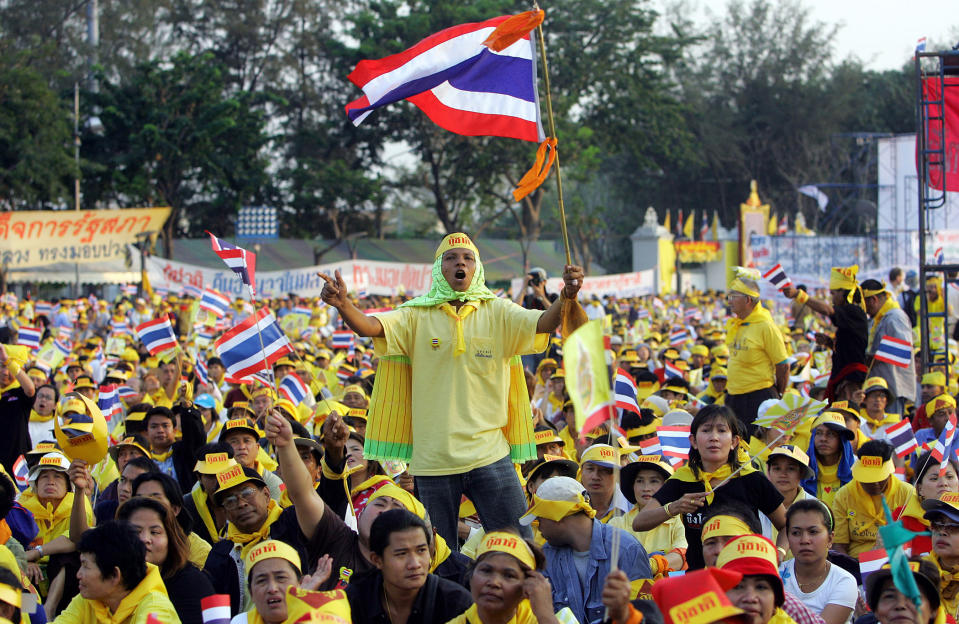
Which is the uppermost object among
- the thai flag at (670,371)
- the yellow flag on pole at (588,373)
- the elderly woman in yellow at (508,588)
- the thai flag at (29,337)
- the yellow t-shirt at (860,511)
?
the yellow flag on pole at (588,373)

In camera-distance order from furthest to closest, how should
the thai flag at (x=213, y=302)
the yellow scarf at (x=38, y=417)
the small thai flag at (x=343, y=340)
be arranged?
the small thai flag at (x=343, y=340) < the thai flag at (x=213, y=302) < the yellow scarf at (x=38, y=417)

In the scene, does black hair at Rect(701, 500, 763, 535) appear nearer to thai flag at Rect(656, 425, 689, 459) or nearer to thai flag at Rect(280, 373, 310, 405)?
thai flag at Rect(656, 425, 689, 459)

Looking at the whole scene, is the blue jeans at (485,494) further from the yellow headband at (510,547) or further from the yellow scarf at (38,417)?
the yellow scarf at (38,417)

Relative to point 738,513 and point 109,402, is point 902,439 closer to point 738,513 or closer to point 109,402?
point 738,513

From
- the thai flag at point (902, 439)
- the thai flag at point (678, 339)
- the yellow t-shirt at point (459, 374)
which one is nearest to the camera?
the yellow t-shirt at point (459, 374)

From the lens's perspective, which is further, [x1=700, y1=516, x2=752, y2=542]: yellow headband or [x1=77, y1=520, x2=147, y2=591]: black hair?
[x1=700, y1=516, x2=752, y2=542]: yellow headband

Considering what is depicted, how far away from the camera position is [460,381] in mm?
5344

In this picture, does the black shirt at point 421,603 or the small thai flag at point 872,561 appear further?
the small thai flag at point 872,561

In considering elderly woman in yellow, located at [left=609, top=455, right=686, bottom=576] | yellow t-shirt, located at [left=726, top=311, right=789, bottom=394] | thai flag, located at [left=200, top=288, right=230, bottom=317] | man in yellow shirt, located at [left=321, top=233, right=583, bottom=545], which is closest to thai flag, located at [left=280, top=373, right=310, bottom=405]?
thai flag, located at [left=200, top=288, right=230, bottom=317]

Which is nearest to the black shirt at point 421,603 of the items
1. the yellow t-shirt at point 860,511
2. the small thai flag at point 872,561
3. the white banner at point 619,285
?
the small thai flag at point 872,561

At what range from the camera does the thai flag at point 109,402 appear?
1019 cm

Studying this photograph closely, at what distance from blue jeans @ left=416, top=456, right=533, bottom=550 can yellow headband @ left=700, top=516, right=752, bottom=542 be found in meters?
0.82

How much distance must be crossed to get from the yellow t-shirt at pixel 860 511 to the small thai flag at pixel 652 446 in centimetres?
106

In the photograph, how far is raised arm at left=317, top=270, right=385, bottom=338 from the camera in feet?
16.4
